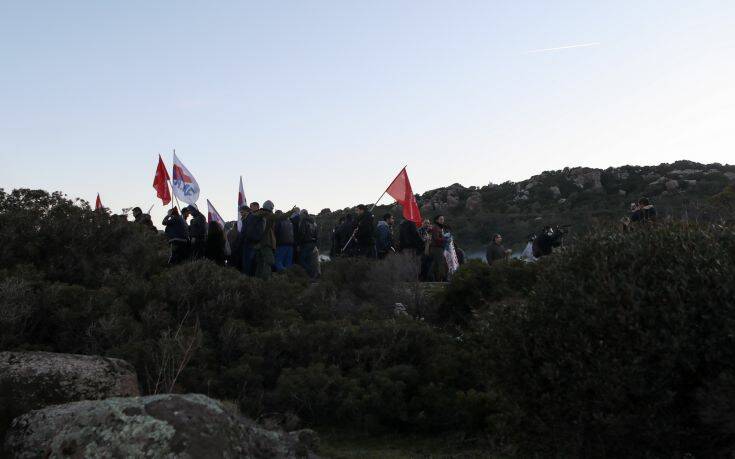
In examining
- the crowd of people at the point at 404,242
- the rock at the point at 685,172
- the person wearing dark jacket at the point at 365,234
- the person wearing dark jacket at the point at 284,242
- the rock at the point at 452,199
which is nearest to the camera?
the person wearing dark jacket at the point at 284,242

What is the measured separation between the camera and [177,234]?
1410 centimetres

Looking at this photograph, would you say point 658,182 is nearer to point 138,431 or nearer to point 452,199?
point 452,199

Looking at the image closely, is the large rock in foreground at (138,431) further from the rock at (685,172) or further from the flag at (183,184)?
the rock at (685,172)

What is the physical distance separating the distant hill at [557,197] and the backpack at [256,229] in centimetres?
3005

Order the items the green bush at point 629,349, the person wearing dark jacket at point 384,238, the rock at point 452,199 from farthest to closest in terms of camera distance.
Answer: the rock at point 452,199 < the person wearing dark jacket at point 384,238 < the green bush at point 629,349

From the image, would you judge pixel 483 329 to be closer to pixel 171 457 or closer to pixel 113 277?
pixel 171 457

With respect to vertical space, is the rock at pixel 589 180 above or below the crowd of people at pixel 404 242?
A: above

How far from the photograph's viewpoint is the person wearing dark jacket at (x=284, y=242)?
607 inches

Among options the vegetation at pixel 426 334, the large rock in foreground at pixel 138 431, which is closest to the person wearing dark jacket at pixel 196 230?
the vegetation at pixel 426 334

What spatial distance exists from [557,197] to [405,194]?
41812mm

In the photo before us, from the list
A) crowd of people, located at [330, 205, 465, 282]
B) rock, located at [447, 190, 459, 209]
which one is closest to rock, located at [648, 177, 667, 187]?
rock, located at [447, 190, 459, 209]

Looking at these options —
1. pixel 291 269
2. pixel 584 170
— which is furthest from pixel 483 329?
pixel 584 170

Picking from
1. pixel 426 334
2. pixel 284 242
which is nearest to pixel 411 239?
pixel 284 242

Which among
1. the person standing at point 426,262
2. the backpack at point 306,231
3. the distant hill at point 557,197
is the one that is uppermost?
the distant hill at point 557,197
